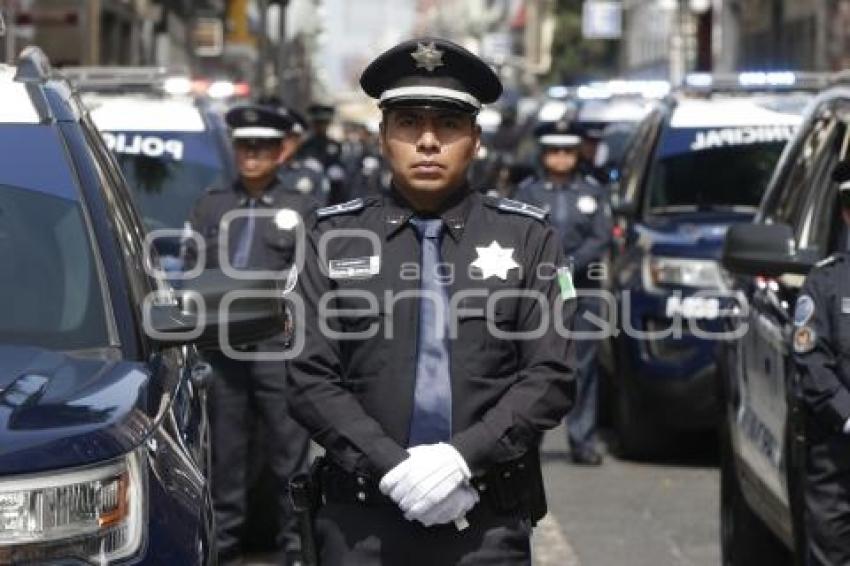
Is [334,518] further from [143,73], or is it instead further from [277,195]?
[143,73]

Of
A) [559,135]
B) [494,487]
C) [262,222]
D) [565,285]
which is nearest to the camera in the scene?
[494,487]

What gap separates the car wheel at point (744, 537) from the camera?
8078mm

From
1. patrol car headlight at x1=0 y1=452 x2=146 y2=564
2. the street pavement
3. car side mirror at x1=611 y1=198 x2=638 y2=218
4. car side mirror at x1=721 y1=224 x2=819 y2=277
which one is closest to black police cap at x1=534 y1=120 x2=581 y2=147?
car side mirror at x1=611 y1=198 x2=638 y2=218

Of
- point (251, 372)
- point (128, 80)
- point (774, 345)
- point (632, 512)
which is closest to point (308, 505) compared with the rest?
point (774, 345)

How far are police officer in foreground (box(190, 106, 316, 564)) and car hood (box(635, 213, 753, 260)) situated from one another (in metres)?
3.19

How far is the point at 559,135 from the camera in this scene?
12820 millimetres

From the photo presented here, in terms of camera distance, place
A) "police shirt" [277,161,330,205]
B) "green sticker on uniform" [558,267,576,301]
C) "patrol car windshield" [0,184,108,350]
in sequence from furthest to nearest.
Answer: "police shirt" [277,161,330,205] → "patrol car windshield" [0,184,108,350] → "green sticker on uniform" [558,267,576,301]

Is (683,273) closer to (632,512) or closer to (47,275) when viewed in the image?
(632,512)

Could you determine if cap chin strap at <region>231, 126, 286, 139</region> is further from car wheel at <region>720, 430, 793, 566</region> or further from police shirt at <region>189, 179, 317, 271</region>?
car wheel at <region>720, 430, 793, 566</region>

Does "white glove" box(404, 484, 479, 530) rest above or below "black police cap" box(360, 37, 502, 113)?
below

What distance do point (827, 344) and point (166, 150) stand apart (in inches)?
230

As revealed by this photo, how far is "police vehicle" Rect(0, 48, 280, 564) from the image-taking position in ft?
14.3

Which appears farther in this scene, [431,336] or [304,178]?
[304,178]

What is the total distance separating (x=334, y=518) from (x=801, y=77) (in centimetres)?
918
